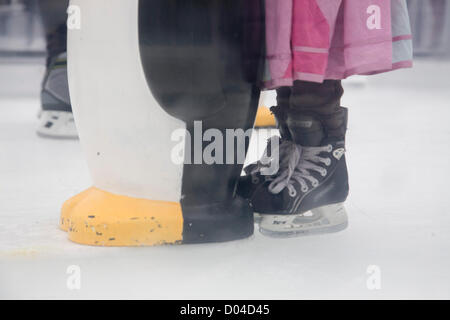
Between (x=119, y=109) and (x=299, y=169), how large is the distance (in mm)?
247

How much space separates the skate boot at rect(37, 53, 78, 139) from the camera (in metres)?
1.58

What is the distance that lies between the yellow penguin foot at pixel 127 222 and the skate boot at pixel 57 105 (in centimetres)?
85

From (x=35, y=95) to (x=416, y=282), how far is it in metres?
1.93

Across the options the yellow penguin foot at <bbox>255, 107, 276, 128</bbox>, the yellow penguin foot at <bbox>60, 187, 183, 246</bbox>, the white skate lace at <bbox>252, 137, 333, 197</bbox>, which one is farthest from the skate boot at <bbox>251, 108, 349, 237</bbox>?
the yellow penguin foot at <bbox>255, 107, 276, 128</bbox>

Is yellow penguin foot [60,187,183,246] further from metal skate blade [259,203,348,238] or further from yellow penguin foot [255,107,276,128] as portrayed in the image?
yellow penguin foot [255,107,276,128]

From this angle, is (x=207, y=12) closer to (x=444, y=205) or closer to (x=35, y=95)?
(x=444, y=205)

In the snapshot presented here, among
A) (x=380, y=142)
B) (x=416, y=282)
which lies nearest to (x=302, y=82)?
(x=416, y=282)

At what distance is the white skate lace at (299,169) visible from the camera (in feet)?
2.67

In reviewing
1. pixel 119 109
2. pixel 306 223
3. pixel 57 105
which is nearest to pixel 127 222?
pixel 119 109

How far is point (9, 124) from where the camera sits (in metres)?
1.77

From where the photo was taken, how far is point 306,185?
0.82 metres

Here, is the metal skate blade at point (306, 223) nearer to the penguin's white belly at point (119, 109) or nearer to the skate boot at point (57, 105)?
the penguin's white belly at point (119, 109)

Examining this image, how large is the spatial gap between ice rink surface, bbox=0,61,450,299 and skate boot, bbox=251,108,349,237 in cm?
2

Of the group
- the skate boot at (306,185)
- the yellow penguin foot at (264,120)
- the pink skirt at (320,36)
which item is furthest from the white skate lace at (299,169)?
the yellow penguin foot at (264,120)
